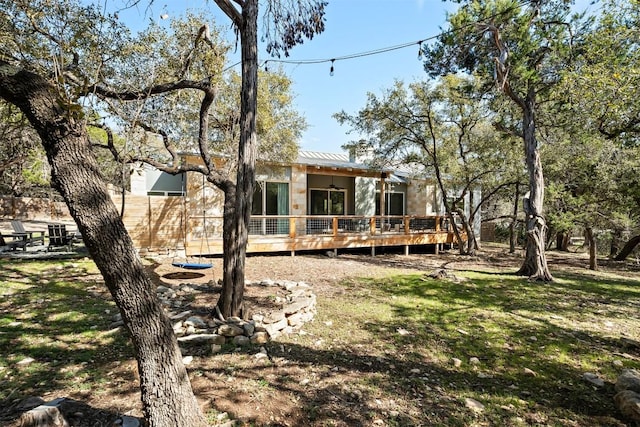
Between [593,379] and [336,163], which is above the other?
[336,163]

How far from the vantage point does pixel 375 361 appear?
3867mm

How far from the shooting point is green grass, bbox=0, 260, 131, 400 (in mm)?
3193

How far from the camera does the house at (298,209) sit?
10531 millimetres

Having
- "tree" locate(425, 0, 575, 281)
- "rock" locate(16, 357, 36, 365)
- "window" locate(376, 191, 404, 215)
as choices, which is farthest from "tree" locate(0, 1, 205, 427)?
"window" locate(376, 191, 404, 215)

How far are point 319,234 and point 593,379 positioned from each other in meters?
10.1

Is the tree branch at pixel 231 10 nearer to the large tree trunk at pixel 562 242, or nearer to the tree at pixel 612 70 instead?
the tree at pixel 612 70

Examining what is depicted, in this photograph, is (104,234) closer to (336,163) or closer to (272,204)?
(272,204)

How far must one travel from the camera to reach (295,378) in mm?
3385

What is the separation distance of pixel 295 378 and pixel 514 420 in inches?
81.5

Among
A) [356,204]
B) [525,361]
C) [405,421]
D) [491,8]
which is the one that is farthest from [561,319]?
[356,204]

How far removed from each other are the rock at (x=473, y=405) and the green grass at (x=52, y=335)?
3.60 metres

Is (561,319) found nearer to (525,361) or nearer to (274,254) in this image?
(525,361)

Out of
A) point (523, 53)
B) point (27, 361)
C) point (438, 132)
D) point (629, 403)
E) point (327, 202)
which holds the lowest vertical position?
point (629, 403)

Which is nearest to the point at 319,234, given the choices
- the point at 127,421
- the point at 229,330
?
the point at 229,330
